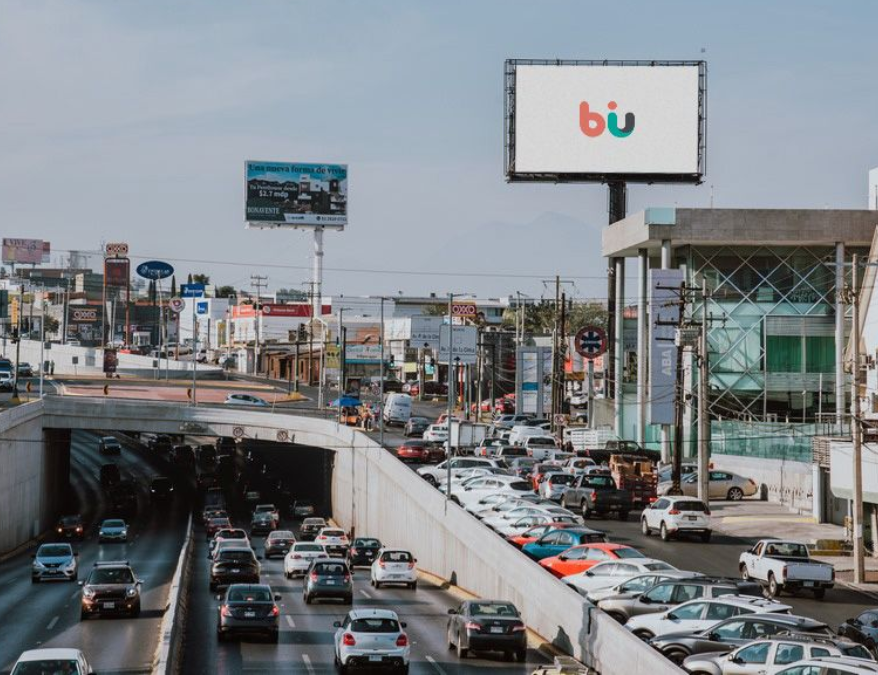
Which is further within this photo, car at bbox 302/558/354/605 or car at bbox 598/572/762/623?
car at bbox 302/558/354/605

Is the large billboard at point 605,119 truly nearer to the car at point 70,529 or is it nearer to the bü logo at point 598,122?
the bü logo at point 598,122

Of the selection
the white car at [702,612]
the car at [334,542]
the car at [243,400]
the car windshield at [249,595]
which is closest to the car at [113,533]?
the car at [334,542]

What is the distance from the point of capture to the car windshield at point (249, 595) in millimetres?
35719

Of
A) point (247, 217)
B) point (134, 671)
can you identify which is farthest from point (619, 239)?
point (247, 217)

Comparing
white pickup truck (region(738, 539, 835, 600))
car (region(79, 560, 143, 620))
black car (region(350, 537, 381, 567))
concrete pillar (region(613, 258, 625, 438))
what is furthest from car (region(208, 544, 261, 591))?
concrete pillar (region(613, 258, 625, 438))

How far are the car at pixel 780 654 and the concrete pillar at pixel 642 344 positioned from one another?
64099mm

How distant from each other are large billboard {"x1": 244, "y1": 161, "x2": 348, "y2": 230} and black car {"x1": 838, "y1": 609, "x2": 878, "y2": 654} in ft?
463

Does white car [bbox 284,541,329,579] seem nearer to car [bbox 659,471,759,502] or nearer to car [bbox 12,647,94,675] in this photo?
car [bbox 659,471,759,502]

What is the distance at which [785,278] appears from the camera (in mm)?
89125

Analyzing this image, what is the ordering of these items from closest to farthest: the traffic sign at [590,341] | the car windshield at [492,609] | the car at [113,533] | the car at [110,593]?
the car windshield at [492,609], the car at [110,593], the traffic sign at [590,341], the car at [113,533]

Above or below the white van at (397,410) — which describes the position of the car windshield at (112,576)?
below

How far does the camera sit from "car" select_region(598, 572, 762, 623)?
3123 centimetres

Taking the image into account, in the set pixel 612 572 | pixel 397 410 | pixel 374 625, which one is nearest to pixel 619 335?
pixel 397 410

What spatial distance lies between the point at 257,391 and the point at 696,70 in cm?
5782
